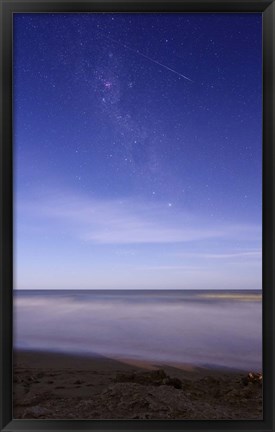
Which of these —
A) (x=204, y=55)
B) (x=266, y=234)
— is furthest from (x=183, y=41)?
(x=266, y=234)

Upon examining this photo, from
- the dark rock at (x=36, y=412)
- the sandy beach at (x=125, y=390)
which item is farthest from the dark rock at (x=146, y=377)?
the dark rock at (x=36, y=412)

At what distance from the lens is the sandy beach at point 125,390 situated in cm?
107

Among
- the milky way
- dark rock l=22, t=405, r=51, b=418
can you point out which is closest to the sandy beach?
dark rock l=22, t=405, r=51, b=418

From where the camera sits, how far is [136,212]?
123cm

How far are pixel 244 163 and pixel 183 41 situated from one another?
0.45m

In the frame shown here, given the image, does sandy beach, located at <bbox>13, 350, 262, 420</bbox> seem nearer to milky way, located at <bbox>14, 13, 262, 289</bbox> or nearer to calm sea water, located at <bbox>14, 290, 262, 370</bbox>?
calm sea water, located at <bbox>14, 290, 262, 370</bbox>

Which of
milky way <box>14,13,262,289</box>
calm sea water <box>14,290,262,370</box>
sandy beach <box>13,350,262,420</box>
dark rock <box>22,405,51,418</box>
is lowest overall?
dark rock <box>22,405,51,418</box>

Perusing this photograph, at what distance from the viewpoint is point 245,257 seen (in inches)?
46.1

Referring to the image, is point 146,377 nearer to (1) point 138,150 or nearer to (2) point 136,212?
(2) point 136,212

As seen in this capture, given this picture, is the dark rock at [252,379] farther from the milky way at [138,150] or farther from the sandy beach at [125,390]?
the milky way at [138,150]

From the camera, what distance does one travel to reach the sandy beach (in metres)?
1.07

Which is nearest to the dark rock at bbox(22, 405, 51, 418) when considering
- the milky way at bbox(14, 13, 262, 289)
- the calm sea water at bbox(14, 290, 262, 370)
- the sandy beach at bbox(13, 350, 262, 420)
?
the sandy beach at bbox(13, 350, 262, 420)

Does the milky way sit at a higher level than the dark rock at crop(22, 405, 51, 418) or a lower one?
higher

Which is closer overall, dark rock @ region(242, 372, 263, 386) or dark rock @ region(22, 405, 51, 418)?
dark rock @ region(22, 405, 51, 418)
